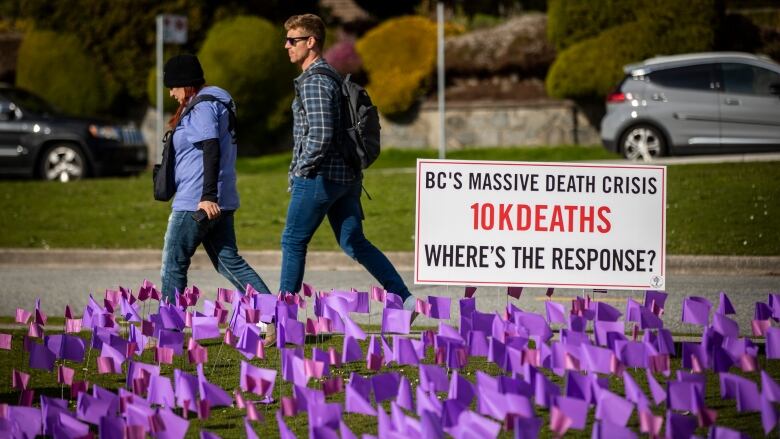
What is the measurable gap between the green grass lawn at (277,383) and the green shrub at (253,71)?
17.3 metres

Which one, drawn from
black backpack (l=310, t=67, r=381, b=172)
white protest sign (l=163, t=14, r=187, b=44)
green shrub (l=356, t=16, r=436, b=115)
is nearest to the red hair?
black backpack (l=310, t=67, r=381, b=172)

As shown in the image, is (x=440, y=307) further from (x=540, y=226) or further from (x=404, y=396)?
(x=404, y=396)

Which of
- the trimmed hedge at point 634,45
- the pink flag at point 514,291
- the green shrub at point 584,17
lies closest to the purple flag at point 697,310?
the pink flag at point 514,291

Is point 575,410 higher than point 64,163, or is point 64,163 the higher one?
point 64,163

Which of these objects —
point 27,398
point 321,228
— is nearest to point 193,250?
point 27,398

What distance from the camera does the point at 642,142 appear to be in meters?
17.6

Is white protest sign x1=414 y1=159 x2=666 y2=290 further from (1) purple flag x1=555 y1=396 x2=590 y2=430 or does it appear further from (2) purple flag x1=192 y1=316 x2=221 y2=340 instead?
(1) purple flag x1=555 y1=396 x2=590 y2=430

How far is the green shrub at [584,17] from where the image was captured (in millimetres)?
22000

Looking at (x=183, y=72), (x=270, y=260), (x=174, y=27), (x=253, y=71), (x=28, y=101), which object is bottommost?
(x=270, y=260)

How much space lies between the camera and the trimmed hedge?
2136 centimetres

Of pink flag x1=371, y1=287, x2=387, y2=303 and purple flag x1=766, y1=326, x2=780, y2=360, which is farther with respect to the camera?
pink flag x1=371, y1=287, x2=387, y2=303

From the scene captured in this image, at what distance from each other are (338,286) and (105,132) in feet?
34.6

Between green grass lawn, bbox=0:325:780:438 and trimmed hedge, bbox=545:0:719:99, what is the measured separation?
1474cm

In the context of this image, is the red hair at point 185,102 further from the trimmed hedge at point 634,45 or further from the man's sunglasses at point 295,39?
the trimmed hedge at point 634,45
